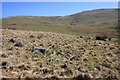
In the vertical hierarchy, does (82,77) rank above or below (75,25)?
below

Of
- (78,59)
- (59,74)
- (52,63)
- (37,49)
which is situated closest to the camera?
(59,74)

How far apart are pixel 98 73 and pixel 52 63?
3428 mm

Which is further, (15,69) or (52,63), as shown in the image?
(52,63)

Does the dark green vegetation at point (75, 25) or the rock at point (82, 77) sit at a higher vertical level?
the dark green vegetation at point (75, 25)

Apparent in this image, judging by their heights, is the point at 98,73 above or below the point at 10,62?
below

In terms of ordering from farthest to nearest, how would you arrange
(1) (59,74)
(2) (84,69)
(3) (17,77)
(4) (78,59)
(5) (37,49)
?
(5) (37,49), (4) (78,59), (2) (84,69), (1) (59,74), (3) (17,77)

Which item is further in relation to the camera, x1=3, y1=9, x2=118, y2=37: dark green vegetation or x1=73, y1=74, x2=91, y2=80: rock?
x1=3, y1=9, x2=118, y2=37: dark green vegetation

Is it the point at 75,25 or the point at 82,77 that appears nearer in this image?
the point at 82,77

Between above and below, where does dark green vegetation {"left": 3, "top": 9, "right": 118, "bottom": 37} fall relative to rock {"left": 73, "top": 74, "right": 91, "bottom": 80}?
above

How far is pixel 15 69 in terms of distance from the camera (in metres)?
6.47

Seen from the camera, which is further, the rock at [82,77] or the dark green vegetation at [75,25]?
the dark green vegetation at [75,25]

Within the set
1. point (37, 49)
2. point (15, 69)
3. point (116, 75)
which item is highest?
point (37, 49)

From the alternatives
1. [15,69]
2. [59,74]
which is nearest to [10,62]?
[15,69]

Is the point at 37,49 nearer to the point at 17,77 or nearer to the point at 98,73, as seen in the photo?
the point at 17,77
